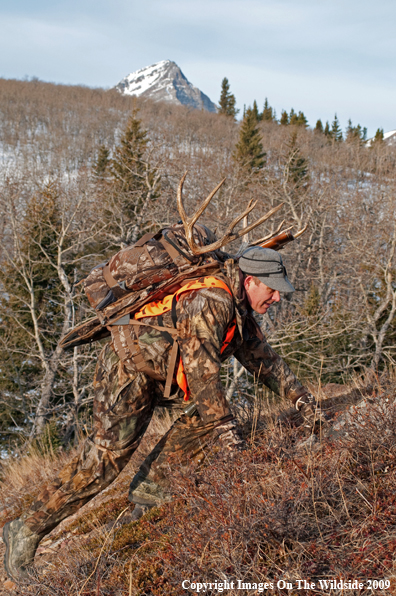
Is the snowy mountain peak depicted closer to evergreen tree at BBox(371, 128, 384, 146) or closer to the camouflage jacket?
evergreen tree at BBox(371, 128, 384, 146)

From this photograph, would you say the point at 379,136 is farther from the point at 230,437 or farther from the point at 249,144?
the point at 230,437

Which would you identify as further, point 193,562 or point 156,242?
point 156,242

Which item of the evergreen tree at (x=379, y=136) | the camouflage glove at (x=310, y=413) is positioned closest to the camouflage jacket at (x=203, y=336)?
the camouflage glove at (x=310, y=413)

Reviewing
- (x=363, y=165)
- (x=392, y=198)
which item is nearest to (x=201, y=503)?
(x=392, y=198)

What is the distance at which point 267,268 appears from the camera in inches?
115

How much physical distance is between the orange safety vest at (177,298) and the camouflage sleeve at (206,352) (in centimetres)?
11

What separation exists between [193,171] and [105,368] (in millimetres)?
27070

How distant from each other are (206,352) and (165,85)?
609ft

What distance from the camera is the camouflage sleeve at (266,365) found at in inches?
138

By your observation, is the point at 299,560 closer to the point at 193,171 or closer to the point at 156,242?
the point at 156,242

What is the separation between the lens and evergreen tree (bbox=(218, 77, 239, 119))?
215 ft

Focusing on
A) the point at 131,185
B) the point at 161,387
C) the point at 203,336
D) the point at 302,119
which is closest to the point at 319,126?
the point at 302,119

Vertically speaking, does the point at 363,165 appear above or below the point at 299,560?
above

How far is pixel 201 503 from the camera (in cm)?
248
